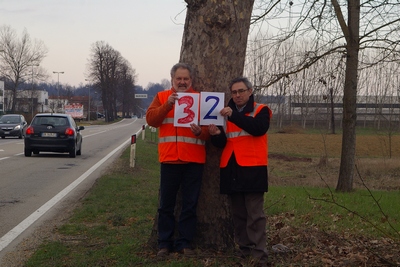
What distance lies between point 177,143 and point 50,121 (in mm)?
15856

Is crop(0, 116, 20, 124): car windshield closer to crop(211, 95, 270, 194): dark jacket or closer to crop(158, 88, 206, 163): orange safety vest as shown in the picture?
crop(158, 88, 206, 163): orange safety vest

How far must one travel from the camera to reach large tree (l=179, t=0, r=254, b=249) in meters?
5.57

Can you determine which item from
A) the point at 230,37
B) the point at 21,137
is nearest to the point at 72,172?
the point at 230,37

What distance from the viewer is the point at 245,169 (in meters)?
5.04

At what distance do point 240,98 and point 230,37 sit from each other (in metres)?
0.80

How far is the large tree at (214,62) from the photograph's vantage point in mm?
5574

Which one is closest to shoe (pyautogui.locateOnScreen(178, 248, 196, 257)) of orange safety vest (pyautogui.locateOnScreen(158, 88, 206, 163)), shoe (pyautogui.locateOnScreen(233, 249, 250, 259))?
shoe (pyautogui.locateOnScreen(233, 249, 250, 259))

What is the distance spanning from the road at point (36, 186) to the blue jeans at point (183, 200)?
2.01 m

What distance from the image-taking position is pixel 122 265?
5168 millimetres

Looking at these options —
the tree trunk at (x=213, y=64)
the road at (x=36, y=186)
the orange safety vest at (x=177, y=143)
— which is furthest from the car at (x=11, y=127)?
the orange safety vest at (x=177, y=143)

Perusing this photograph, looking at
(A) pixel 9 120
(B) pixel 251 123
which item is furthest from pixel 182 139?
(A) pixel 9 120

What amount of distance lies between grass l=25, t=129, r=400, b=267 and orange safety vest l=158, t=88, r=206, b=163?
3.13ft

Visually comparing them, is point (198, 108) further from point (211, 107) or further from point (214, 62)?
point (214, 62)

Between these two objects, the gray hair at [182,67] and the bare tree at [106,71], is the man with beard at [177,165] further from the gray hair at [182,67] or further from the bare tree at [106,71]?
the bare tree at [106,71]
